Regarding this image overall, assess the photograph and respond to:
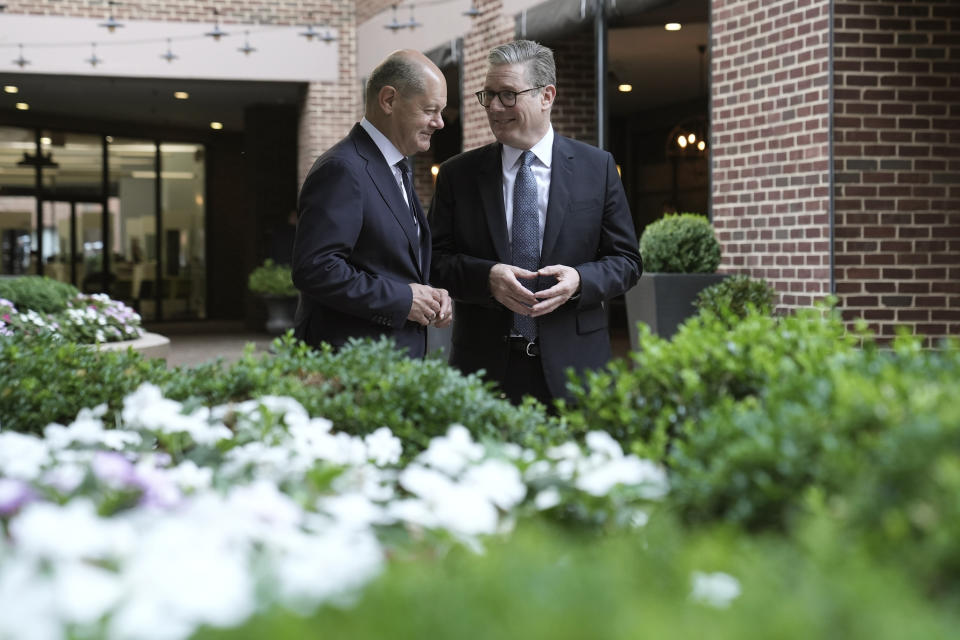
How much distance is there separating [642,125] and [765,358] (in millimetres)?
18518

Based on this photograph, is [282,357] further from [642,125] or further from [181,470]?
[642,125]

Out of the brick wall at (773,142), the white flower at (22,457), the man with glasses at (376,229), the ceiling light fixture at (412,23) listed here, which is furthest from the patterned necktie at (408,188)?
the ceiling light fixture at (412,23)

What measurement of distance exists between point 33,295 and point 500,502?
8092 mm

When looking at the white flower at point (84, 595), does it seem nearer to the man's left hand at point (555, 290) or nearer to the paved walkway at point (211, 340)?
the man's left hand at point (555, 290)

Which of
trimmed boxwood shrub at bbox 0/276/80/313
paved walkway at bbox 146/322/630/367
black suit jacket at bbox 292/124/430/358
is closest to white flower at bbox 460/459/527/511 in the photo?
black suit jacket at bbox 292/124/430/358

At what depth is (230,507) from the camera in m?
1.57

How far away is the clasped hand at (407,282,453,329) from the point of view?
342cm

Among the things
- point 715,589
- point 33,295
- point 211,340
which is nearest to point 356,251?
point 715,589

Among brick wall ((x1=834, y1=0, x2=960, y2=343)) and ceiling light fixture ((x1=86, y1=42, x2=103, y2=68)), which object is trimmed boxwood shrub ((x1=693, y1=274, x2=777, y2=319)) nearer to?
brick wall ((x1=834, y1=0, x2=960, y2=343))

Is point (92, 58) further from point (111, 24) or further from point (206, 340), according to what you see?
point (206, 340)

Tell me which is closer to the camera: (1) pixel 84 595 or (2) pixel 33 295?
(1) pixel 84 595

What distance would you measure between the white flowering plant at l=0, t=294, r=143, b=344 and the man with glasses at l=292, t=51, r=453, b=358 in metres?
4.93

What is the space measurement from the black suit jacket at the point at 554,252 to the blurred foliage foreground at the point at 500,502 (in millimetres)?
824

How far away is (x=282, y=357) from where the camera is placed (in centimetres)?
302
